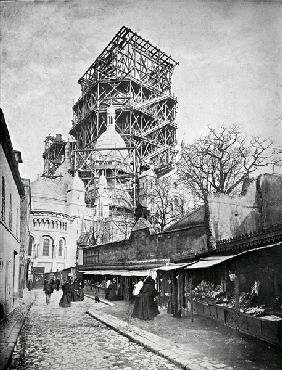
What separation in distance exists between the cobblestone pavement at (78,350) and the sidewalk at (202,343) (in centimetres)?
37

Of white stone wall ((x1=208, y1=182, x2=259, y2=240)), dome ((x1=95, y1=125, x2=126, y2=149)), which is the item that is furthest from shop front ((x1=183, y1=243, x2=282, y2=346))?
dome ((x1=95, y1=125, x2=126, y2=149))

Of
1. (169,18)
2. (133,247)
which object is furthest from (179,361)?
(133,247)

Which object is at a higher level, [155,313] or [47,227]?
[47,227]

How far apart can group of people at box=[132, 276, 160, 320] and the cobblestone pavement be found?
1.49m

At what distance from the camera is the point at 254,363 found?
20.9 feet

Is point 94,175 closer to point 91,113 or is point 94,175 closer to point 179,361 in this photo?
point 91,113

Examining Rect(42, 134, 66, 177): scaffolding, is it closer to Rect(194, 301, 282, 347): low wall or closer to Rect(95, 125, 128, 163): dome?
Rect(95, 125, 128, 163): dome

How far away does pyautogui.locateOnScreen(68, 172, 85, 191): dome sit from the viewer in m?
54.2

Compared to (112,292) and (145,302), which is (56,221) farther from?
(145,302)

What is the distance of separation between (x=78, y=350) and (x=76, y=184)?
47.6m

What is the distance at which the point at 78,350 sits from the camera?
306 inches

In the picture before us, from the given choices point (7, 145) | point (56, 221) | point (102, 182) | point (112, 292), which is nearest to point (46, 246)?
point (56, 221)

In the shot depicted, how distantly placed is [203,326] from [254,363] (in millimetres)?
4173

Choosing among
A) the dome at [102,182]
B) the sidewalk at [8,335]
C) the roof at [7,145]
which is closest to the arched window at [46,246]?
the dome at [102,182]
